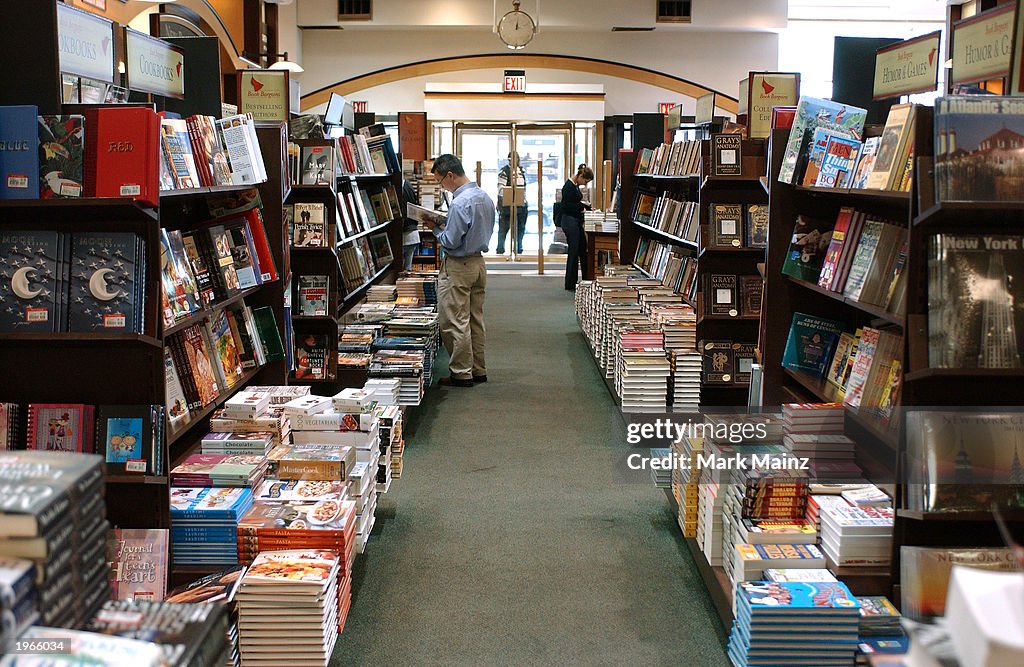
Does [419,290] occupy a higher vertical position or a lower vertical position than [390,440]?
higher

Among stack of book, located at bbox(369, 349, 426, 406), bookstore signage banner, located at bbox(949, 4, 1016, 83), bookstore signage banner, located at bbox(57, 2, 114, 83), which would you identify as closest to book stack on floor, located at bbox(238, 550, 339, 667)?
bookstore signage banner, located at bbox(57, 2, 114, 83)

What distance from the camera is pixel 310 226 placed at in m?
6.15

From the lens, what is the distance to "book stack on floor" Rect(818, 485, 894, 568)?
9.84 ft

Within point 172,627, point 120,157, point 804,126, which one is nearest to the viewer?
point 172,627

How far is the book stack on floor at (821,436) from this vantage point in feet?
11.6

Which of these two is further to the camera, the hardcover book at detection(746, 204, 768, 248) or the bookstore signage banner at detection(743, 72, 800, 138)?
the bookstore signage banner at detection(743, 72, 800, 138)

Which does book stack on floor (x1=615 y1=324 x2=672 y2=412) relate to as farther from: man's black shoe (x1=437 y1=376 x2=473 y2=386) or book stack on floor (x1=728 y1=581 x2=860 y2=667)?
book stack on floor (x1=728 y1=581 x2=860 y2=667)

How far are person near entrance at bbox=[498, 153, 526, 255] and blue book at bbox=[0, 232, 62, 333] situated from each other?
1354cm

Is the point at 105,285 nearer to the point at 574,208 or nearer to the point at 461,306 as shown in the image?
the point at 461,306

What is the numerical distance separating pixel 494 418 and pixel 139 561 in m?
3.74

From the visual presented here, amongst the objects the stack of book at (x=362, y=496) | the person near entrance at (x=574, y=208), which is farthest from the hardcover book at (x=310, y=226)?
the person near entrance at (x=574, y=208)

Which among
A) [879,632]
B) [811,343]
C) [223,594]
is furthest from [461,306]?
[879,632]

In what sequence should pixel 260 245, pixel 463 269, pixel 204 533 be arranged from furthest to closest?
pixel 463 269 → pixel 260 245 → pixel 204 533

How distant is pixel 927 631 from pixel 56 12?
9.25 ft
